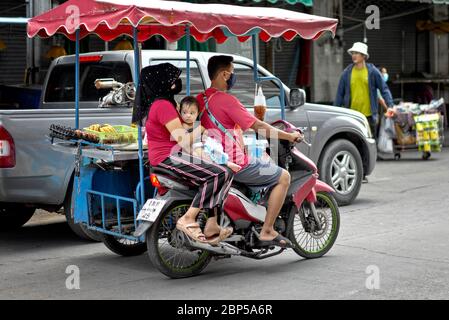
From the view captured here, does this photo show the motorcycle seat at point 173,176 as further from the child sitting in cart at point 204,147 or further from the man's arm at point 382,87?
the man's arm at point 382,87

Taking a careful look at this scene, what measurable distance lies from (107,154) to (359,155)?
465 centimetres

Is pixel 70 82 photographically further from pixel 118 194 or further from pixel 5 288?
pixel 5 288

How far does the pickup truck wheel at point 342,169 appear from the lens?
10383mm

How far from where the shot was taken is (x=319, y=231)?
7.39 metres

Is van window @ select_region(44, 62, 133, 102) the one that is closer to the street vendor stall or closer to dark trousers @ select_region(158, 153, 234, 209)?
the street vendor stall

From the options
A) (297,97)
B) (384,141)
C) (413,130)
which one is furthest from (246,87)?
(413,130)

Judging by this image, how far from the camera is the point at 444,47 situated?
74.9ft

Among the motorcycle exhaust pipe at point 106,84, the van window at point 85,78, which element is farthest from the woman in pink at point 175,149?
the van window at point 85,78

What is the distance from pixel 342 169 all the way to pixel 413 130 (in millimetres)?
5317

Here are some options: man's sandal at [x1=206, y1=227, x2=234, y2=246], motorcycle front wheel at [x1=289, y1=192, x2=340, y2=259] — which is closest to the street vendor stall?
man's sandal at [x1=206, y1=227, x2=234, y2=246]

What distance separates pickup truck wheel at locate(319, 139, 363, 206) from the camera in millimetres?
10383

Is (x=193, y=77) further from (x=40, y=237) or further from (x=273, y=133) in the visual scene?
(x=273, y=133)

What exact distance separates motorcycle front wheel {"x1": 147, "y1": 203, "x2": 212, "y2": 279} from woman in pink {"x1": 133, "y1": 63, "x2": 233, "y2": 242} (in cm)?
14
